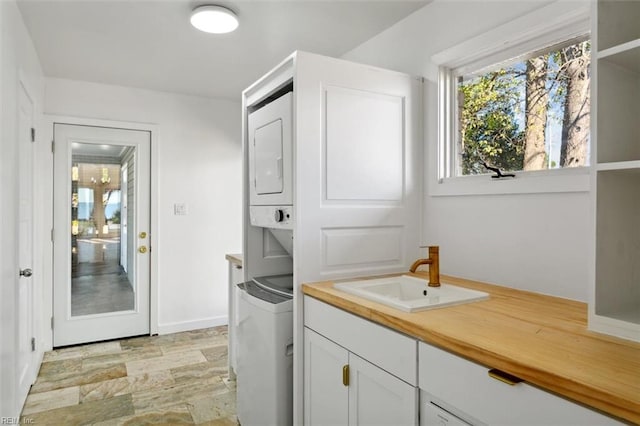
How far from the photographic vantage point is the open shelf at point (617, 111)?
3.76ft

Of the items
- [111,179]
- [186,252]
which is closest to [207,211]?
[186,252]

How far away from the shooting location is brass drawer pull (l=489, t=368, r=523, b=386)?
3.07 feet

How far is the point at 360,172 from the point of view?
199 centimetres

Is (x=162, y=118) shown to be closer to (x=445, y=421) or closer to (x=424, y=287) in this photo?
(x=424, y=287)

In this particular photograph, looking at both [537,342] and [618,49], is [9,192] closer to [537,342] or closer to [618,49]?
[537,342]

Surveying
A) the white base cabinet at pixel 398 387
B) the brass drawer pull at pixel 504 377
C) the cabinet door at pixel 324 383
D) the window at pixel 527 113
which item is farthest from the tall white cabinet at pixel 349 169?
the brass drawer pull at pixel 504 377

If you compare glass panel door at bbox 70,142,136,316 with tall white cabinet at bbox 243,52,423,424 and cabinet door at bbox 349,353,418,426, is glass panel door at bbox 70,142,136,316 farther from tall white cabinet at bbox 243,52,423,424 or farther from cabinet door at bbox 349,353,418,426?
cabinet door at bbox 349,353,418,426

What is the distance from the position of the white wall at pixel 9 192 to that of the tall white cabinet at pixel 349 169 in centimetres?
125

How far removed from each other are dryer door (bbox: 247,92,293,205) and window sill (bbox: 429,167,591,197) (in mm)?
805

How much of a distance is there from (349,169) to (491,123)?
738 millimetres

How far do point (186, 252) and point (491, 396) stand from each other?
3.56 m

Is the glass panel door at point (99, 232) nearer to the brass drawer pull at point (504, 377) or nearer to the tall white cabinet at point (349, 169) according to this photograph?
the tall white cabinet at point (349, 169)

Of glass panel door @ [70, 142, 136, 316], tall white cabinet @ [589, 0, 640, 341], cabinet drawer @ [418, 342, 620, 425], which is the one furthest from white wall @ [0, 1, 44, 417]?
tall white cabinet @ [589, 0, 640, 341]

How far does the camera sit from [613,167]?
108 centimetres
